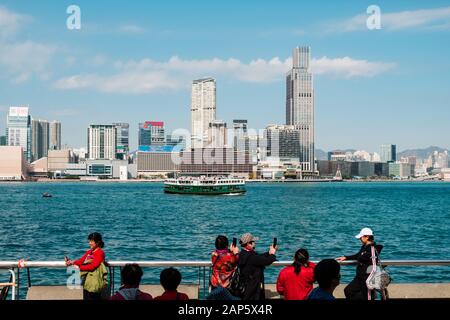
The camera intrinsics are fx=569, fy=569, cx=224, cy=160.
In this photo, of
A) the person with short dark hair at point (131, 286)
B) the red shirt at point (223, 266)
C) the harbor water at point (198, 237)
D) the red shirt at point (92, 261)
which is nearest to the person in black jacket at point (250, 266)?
the red shirt at point (223, 266)

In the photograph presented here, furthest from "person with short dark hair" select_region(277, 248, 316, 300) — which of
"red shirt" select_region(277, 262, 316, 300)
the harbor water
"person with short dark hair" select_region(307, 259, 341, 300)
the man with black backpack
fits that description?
the harbor water

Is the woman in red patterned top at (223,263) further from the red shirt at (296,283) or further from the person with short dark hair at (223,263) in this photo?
the red shirt at (296,283)

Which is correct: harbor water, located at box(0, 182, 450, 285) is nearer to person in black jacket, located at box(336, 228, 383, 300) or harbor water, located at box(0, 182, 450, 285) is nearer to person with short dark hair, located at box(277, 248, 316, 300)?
person in black jacket, located at box(336, 228, 383, 300)

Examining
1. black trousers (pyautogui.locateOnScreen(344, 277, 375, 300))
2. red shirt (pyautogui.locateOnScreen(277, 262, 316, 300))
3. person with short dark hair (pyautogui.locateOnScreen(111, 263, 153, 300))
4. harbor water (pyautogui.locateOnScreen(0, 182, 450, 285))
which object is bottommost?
harbor water (pyautogui.locateOnScreen(0, 182, 450, 285))

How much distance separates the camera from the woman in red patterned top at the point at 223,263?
7.59 metres

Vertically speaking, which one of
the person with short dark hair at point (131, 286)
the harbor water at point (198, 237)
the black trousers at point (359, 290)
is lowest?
the harbor water at point (198, 237)

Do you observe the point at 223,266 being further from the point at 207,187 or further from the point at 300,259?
the point at 207,187

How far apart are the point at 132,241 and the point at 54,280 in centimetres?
1763

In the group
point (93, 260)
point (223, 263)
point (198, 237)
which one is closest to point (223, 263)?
point (223, 263)

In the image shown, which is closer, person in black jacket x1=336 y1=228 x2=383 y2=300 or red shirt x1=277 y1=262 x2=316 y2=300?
red shirt x1=277 y1=262 x2=316 y2=300

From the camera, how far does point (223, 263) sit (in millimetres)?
7609

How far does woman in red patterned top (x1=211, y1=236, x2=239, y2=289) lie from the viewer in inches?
299
